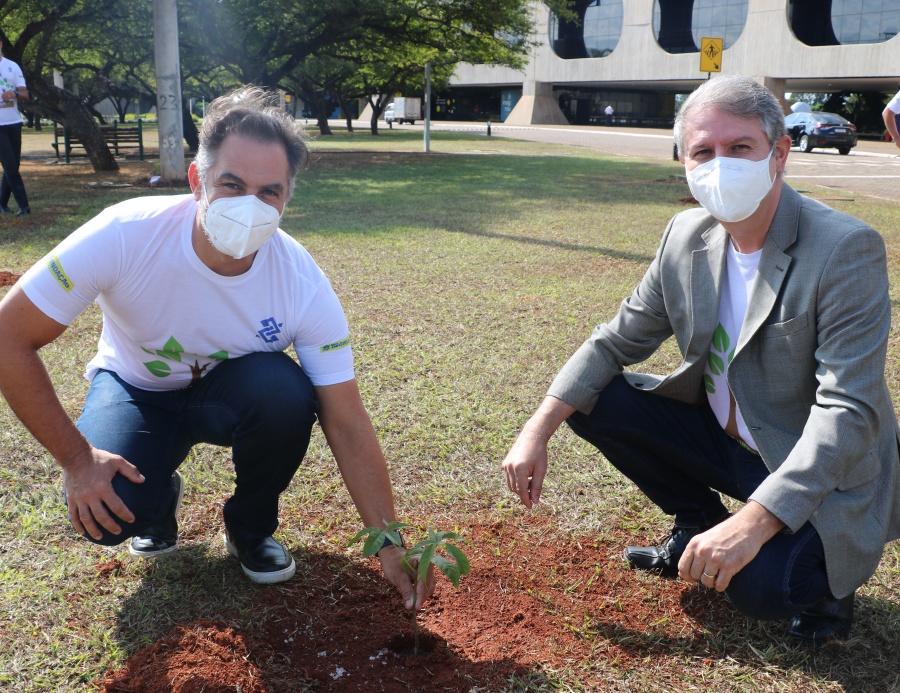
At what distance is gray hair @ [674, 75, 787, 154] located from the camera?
7.34ft

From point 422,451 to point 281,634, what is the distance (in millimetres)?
1322

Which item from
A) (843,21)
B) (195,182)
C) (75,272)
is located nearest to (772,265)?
(195,182)

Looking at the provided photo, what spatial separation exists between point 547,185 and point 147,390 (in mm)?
12312

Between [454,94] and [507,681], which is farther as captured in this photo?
[454,94]

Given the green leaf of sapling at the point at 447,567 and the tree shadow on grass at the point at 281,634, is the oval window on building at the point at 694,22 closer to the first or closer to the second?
the tree shadow on grass at the point at 281,634

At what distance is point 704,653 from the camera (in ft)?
7.59

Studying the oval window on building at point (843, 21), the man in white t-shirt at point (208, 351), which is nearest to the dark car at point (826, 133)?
the oval window on building at point (843, 21)

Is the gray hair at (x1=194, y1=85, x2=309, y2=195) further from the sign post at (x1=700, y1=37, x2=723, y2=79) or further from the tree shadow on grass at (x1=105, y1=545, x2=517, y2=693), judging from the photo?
the sign post at (x1=700, y1=37, x2=723, y2=79)

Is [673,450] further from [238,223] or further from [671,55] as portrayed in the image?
[671,55]

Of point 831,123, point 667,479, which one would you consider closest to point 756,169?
point 667,479

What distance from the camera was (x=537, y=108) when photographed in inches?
2037

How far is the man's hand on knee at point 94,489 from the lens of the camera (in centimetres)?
217

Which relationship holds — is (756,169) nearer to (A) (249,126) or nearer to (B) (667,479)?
(B) (667,479)

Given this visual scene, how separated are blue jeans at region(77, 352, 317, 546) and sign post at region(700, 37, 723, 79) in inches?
605
